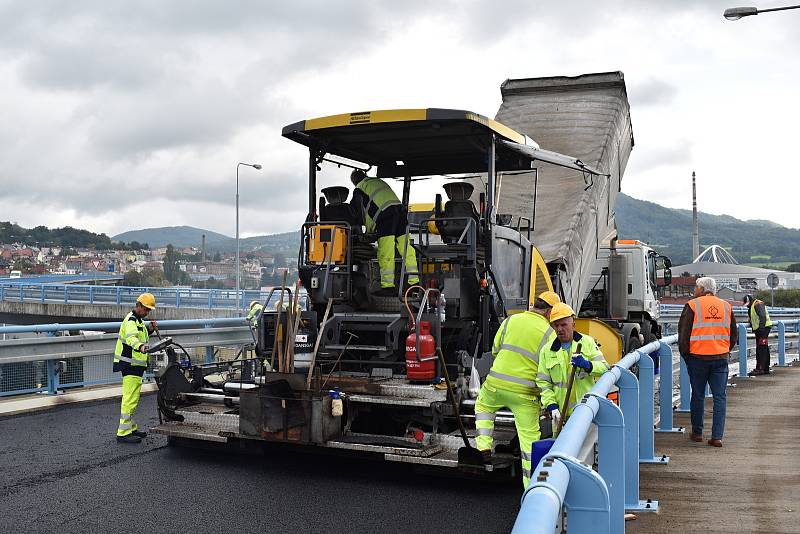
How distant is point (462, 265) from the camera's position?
7.28 meters

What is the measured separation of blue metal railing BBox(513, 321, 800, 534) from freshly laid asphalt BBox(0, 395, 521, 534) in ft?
3.59

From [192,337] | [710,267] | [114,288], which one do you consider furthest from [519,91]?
[710,267]

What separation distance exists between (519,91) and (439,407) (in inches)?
314

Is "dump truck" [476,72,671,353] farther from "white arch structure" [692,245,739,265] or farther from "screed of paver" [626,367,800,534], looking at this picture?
→ "white arch structure" [692,245,739,265]

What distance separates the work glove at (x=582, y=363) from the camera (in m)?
4.97

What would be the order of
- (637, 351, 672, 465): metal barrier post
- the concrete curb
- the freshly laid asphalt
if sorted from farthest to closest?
the concrete curb < (637, 351, 672, 465): metal barrier post < the freshly laid asphalt

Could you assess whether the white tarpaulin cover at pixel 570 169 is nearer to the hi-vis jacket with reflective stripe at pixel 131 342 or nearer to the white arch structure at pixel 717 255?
the hi-vis jacket with reflective stripe at pixel 131 342

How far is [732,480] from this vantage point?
17.9 feet

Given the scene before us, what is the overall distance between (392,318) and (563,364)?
8.53 ft

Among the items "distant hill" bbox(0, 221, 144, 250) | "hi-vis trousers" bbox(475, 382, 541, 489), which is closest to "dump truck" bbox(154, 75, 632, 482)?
"hi-vis trousers" bbox(475, 382, 541, 489)

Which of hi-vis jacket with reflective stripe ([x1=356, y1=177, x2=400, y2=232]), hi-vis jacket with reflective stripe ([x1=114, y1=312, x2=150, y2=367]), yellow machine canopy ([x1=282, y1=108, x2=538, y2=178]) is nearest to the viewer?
yellow machine canopy ([x1=282, y1=108, x2=538, y2=178])

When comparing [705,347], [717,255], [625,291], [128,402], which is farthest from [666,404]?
[717,255]

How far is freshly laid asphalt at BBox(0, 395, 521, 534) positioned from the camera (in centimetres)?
529

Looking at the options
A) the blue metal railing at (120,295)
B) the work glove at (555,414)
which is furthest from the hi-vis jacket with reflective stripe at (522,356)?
the blue metal railing at (120,295)
